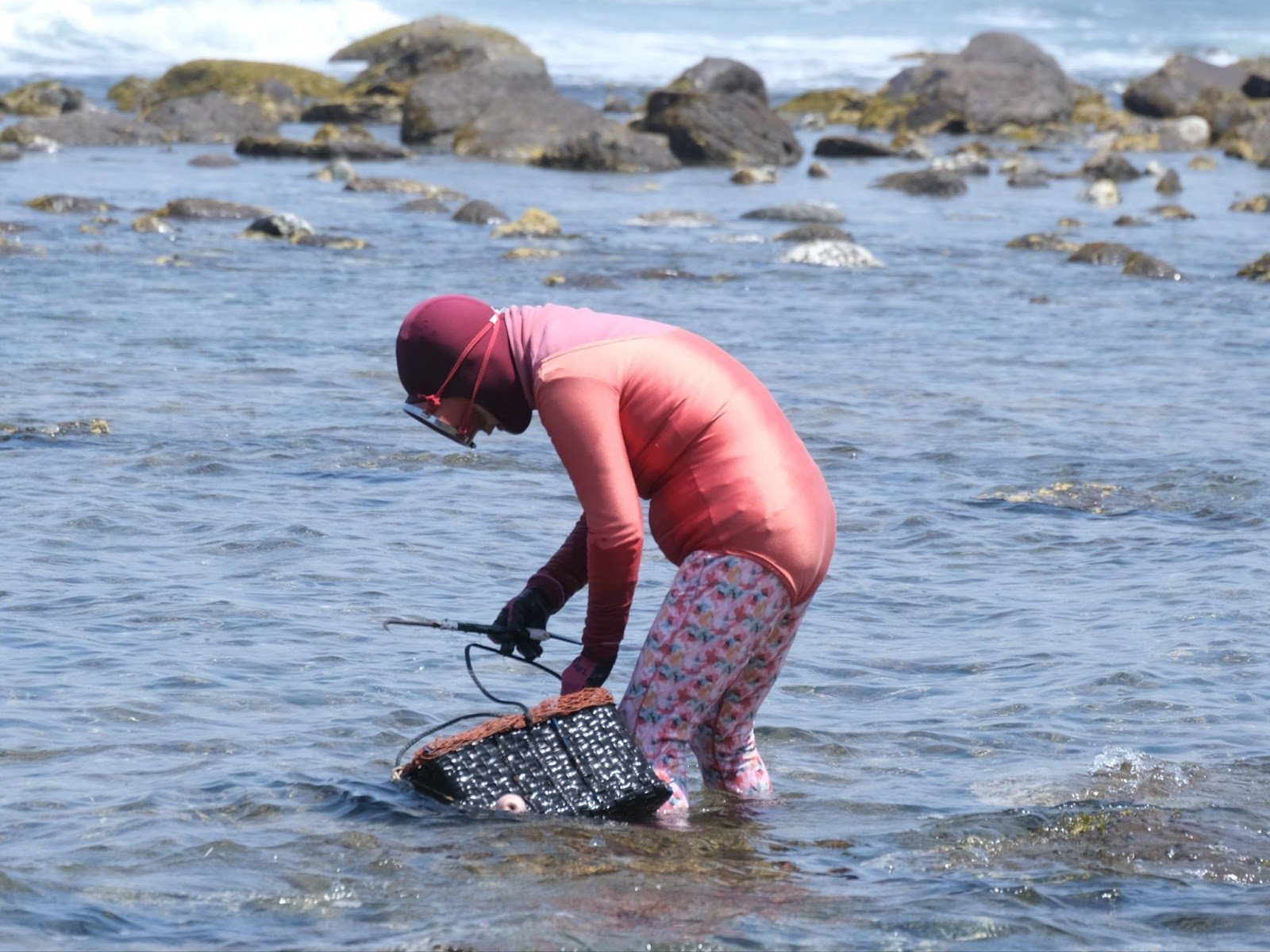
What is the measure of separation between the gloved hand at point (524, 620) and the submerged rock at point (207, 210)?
16.8 metres

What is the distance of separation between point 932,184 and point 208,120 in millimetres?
14617

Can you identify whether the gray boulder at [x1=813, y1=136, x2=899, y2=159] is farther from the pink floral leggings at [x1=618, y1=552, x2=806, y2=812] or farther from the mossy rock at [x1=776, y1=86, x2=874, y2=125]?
the pink floral leggings at [x1=618, y1=552, x2=806, y2=812]

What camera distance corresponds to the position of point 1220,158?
35.5 m

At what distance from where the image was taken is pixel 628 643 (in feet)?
22.4

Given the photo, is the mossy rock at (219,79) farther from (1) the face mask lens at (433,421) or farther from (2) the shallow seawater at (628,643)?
(1) the face mask lens at (433,421)

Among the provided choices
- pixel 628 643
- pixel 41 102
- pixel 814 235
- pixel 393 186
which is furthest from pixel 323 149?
pixel 628 643

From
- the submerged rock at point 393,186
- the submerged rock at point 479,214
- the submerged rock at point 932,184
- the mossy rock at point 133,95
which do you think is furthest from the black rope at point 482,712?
the mossy rock at point 133,95

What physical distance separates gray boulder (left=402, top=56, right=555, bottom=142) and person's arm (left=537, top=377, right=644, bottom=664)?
28755mm

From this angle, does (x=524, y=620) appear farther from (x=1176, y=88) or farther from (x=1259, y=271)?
(x=1176, y=88)

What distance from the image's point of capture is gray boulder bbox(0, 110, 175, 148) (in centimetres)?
3006

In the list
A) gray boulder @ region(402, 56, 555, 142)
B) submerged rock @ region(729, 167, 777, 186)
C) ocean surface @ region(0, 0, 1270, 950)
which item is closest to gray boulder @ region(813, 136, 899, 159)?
submerged rock @ region(729, 167, 777, 186)

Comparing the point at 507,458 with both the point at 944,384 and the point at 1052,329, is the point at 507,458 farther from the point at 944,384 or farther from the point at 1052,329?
the point at 1052,329

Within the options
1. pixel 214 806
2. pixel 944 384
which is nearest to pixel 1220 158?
pixel 944 384

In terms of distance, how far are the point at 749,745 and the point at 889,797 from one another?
25.0 inches
